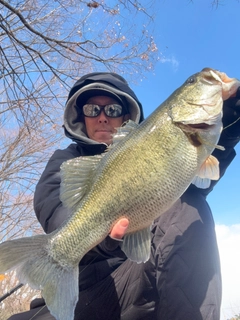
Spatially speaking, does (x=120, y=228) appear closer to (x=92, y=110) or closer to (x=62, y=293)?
(x=62, y=293)

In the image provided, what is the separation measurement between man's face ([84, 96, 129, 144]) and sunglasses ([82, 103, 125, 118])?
3 cm

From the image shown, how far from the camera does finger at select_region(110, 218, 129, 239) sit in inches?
70.0

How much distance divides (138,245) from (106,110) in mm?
1706

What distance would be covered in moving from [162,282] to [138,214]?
0.62 metres

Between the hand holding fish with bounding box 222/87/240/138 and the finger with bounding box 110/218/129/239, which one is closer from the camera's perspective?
the finger with bounding box 110/218/129/239

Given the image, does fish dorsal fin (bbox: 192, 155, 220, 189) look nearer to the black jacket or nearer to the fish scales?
the fish scales

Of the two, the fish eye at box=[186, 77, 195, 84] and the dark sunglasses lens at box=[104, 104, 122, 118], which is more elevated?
the dark sunglasses lens at box=[104, 104, 122, 118]

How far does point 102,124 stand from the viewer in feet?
10.6

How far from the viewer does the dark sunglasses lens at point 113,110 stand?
327cm

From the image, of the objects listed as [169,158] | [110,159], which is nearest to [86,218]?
[110,159]

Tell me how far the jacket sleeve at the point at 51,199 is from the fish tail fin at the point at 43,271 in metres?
0.34

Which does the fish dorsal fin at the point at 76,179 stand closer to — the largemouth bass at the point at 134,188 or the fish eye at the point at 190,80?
the largemouth bass at the point at 134,188

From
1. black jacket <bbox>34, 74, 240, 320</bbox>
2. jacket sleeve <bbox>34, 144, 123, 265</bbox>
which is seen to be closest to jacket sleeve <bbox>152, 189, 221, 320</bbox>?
black jacket <bbox>34, 74, 240, 320</bbox>

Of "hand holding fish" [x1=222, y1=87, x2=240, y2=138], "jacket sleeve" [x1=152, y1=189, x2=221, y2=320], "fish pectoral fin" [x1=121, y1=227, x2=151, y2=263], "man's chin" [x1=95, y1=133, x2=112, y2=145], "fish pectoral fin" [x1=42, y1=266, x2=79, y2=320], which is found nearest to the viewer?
"fish pectoral fin" [x1=42, y1=266, x2=79, y2=320]
